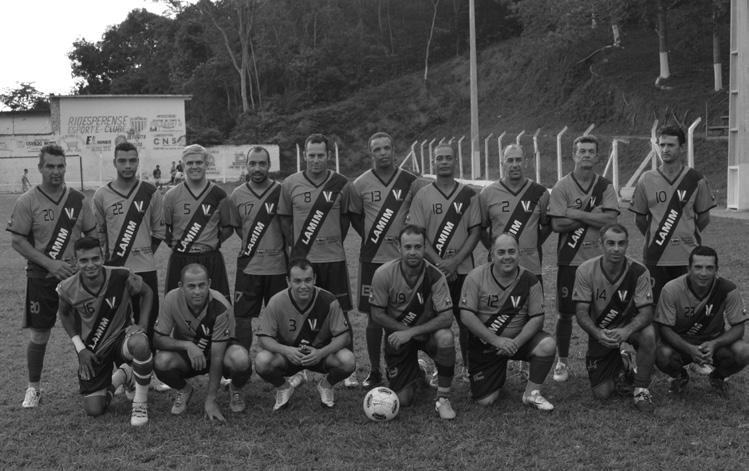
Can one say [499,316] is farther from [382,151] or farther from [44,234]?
[44,234]

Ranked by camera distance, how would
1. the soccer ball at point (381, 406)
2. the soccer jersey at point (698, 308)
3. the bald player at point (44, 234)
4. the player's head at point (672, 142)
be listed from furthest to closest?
the player's head at point (672, 142), the bald player at point (44, 234), the soccer jersey at point (698, 308), the soccer ball at point (381, 406)

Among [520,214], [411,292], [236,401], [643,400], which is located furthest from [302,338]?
[643,400]

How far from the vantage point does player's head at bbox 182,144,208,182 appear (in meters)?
6.08

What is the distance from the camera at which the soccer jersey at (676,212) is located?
604 centimetres

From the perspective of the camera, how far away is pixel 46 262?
18.6 feet

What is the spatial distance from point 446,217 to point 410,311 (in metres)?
0.81

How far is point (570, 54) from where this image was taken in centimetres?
4088

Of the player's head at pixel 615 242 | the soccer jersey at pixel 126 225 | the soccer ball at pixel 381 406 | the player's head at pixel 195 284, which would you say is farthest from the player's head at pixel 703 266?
the soccer jersey at pixel 126 225

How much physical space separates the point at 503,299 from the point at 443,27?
5500 cm

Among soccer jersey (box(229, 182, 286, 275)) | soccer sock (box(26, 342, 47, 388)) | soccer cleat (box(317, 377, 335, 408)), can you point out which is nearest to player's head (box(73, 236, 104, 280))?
soccer sock (box(26, 342, 47, 388))

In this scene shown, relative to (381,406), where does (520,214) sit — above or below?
above

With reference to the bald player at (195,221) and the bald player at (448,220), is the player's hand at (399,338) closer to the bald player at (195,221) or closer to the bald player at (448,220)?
the bald player at (448,220)

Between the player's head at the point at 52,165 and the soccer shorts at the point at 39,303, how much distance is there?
28.7 inches

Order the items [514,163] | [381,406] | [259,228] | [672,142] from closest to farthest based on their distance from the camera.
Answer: [381,406] → [672,142] → [514,163] → [259,228]
